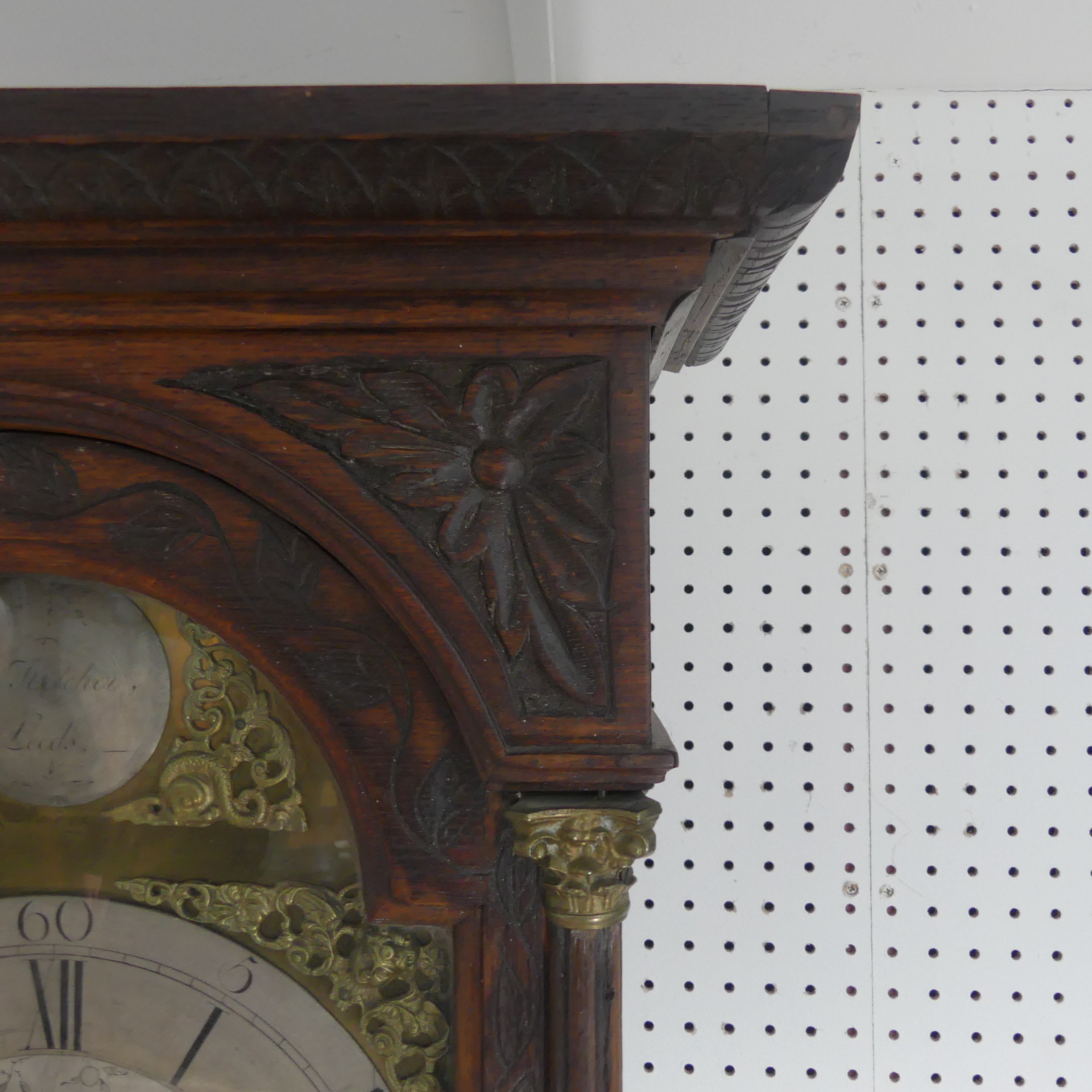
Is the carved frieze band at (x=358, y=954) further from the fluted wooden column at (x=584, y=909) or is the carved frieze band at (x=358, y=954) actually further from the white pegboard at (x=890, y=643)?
the white pegboard at (x=890, y=643)

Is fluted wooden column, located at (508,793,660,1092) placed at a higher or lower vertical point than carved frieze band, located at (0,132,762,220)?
lower

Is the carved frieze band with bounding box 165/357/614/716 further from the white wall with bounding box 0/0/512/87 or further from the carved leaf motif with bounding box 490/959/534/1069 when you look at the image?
the white wall with bounding box 0/0/512/87

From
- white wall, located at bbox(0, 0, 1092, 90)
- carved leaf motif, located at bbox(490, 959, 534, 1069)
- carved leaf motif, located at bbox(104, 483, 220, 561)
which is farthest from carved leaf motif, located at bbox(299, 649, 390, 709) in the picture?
white wall, located at bbox(0, 0, 1092, 90)

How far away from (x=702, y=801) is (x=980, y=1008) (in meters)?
0.47

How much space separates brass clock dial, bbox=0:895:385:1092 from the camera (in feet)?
2.03

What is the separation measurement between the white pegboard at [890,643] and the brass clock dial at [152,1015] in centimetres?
76

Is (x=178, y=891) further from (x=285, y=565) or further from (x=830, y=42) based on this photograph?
(x=830, y=42)

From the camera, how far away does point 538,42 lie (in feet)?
3.87

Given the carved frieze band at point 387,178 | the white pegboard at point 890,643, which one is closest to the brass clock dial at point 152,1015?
the carved frieze band at point 387,178

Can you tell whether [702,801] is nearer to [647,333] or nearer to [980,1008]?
[980,1008]

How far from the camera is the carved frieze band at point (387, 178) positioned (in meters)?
0.52

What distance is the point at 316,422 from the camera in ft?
1.93

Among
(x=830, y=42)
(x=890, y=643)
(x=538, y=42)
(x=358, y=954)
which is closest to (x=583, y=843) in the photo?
(x=358, y=954)

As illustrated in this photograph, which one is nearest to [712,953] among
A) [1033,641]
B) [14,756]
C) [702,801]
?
[702,801]
